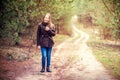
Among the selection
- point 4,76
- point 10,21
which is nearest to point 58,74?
point 4,76

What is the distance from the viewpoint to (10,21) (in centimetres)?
1148

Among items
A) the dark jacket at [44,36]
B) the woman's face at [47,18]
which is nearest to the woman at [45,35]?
the dark jacket at [44,36]

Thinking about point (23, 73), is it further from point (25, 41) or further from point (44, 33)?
point (25, 41)

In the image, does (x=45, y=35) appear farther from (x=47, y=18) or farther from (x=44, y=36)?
(x=47, y=18)

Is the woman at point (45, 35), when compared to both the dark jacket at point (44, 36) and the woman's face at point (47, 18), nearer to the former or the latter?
the dark jacket at point (44, 36)

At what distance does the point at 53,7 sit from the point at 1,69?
6336 mm

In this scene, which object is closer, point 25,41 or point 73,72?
point 73,72

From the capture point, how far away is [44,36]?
1027 centimetres

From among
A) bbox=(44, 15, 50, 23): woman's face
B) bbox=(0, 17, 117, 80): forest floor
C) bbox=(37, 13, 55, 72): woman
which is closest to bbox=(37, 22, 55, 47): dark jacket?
bbox=(37, 13, 55, 72): woman

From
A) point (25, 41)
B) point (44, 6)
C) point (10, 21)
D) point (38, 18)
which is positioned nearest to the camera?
point (10, 21)

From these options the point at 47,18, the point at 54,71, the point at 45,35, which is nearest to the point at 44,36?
the point at 45,35

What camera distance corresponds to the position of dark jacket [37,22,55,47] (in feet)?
→ 33.3

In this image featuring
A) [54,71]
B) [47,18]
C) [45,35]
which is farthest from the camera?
[54,71]

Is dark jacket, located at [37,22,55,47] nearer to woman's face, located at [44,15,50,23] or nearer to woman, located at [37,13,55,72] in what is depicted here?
woman, located at [37,13,55,72]
